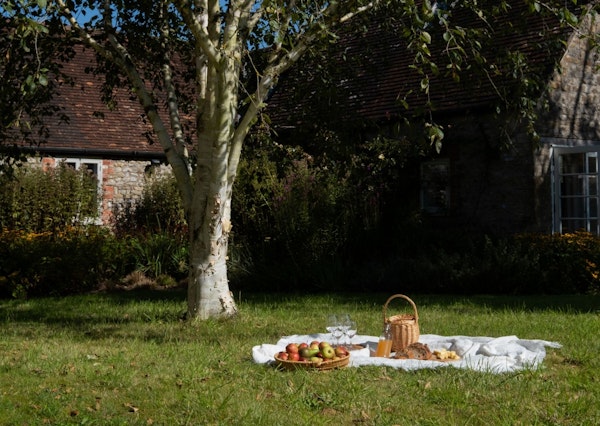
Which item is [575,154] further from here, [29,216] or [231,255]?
[29,216]

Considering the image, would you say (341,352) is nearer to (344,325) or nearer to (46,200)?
(344,325)

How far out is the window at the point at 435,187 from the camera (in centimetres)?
1666

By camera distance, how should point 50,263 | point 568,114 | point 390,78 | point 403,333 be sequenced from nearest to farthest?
1. point 403,333
2. point 50,263
3. point 568,114
4. point 390,78

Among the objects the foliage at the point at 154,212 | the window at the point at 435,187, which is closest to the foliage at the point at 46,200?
the foliage at the point at 154,212

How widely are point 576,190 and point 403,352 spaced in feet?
31.5

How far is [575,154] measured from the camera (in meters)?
15.5

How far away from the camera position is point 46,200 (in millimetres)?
17047

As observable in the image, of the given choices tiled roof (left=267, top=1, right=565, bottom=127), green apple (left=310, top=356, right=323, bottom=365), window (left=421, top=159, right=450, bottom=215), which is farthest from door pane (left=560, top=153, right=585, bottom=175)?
green apple (left=310, top=356, right=323, bottom=365)

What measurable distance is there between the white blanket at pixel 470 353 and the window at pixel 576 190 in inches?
315

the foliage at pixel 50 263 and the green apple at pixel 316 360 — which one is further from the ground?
the foliage at pixel 50 263

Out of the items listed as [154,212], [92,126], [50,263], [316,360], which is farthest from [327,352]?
[92,126]

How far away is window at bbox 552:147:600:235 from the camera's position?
592 inches

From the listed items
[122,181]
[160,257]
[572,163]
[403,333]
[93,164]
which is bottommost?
[403,333]

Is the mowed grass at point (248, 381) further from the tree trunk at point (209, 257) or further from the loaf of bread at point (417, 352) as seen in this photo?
the loaf of bread at point (417, 352)
